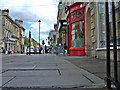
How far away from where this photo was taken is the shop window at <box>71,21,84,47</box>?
1625 cm

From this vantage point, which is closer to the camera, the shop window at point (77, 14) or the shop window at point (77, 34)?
the shop window at point (77, 34)

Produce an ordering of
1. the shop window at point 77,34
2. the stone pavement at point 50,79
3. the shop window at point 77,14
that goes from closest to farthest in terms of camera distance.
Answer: the stone pavement at point 50,79 < the shop window at point 77,34 < the shop window at point 77,14

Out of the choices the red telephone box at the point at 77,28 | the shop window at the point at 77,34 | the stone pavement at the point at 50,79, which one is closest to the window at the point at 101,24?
the red telephone box at the point at 77,28

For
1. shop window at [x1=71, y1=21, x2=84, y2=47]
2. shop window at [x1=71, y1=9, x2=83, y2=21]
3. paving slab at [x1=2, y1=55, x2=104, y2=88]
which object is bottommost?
paving slab at [x1=2, y1=55, x2=104, y2=88]

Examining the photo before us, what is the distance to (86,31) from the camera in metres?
15.0

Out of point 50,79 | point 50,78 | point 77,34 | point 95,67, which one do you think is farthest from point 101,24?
point 50,79

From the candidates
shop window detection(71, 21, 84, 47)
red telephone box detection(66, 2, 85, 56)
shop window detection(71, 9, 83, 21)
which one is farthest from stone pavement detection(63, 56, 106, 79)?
shop window detection(71, 9, 83, 21)

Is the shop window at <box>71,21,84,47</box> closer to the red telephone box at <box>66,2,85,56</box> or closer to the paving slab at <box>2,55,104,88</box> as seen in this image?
the red telephone box at <box>66,2,85,56</box>

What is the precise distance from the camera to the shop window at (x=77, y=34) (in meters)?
16.2

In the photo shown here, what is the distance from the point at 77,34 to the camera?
17.1 metres

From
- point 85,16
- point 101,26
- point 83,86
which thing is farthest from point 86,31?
point 83,86

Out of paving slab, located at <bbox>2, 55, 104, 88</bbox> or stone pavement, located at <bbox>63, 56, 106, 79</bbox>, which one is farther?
stone pavement, located at <bbox>63, 56, 106, 79</bbox>

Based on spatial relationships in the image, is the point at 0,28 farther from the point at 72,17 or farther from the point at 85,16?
the point at 85,16

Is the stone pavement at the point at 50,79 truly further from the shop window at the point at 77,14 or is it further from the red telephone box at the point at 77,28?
the shop window at the point at 77,14
